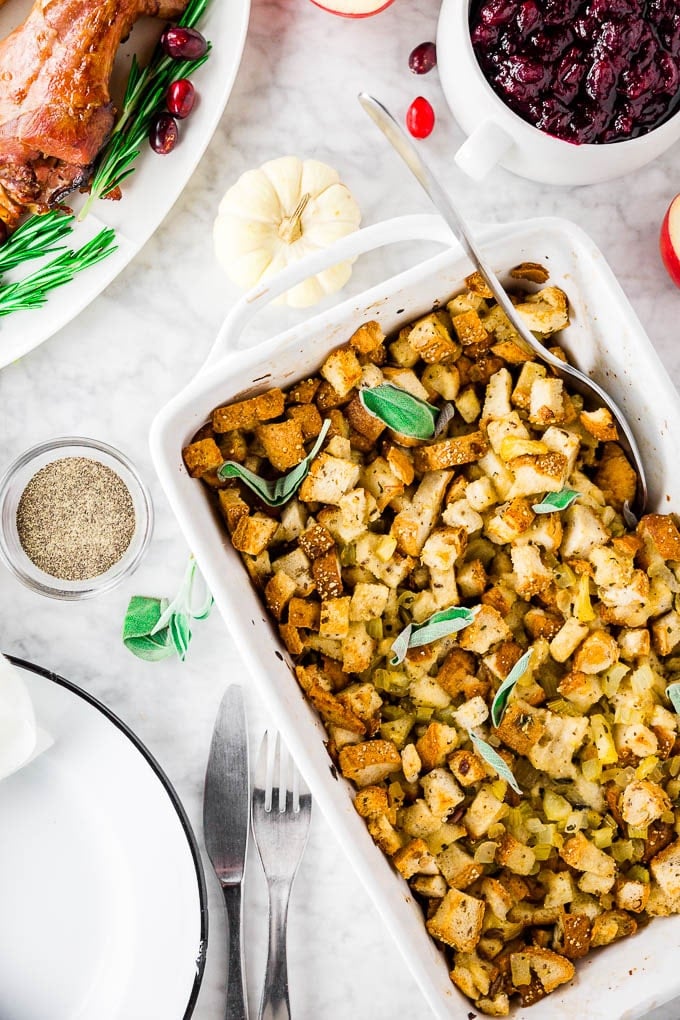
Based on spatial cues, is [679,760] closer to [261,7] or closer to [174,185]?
[174,185]

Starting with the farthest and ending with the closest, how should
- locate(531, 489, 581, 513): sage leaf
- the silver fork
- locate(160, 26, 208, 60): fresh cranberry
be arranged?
the silver fork
locate(160, 26, 208, 60): fresh cranberry
locate(531, 489, 581, 513): sage leaf

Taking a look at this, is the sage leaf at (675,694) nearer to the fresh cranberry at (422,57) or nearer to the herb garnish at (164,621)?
the herb garnish at (164,621)

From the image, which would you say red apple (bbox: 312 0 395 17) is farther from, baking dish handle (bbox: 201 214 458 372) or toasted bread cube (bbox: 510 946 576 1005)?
Result: toasted bread cube (bbox: 510 946 576 1005)

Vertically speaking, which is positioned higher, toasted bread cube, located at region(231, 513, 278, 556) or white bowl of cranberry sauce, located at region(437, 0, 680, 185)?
white bowl of cranberry sauce, located at region(437, 0, 680, 185)

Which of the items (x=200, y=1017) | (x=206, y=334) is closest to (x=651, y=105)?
(x=206, y=334)

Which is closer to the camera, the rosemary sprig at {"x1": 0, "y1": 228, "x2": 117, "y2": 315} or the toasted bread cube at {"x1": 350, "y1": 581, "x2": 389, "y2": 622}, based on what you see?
the toasted bread cube at {"x1": 350, "y1": 581, "x2": 389, "y2": 622}

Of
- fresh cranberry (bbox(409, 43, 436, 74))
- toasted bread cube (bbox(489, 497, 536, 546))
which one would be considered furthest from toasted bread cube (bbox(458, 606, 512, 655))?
fresh cranberry (bbox(409, 43, 436, 74))

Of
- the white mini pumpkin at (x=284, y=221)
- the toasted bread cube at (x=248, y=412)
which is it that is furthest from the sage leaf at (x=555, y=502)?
the white mini pumpkin at (x=284, y=221)
